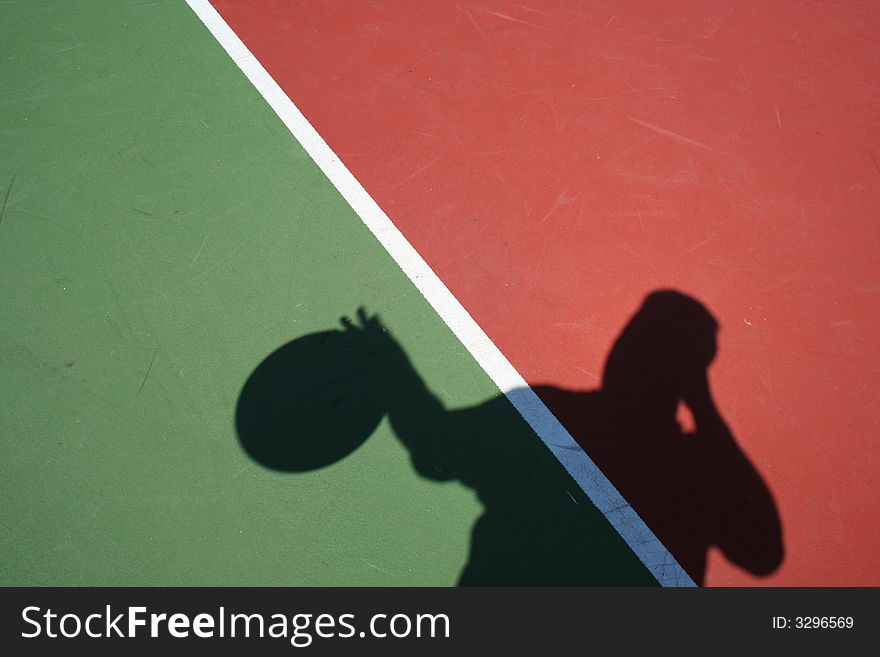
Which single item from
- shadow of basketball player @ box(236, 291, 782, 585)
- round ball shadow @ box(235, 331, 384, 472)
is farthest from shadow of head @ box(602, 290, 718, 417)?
round ball shadow @ box(235, 331, 384, 472)

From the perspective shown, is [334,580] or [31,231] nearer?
[334,580]

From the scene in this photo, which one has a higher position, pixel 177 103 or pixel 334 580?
pixel 177 103

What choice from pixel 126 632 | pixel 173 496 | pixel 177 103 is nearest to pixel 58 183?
pixel 177 103

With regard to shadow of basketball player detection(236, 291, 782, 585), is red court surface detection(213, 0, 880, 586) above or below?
above

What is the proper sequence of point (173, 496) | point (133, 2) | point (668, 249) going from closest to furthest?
point (173, 496) < point (668, 249) < point (133, 2)

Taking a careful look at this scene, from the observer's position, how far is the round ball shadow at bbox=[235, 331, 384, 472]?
3949mm

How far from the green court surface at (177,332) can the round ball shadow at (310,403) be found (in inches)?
3.4

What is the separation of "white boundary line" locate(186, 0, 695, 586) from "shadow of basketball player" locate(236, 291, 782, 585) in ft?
0.23

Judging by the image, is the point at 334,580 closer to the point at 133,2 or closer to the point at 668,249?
the point at 668,249

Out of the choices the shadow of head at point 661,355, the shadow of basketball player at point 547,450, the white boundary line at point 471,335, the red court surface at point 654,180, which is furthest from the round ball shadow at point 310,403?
the shadow of head at point 661,355

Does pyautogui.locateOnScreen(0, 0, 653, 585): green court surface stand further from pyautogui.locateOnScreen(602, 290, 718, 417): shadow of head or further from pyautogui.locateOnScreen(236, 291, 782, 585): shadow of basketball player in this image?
pyautogui.locateOnScreen(602, 290, 718, 417): shadow of head

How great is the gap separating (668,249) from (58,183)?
5045mm

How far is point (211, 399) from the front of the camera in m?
4.08

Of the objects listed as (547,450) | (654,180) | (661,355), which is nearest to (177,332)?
(547,450)
